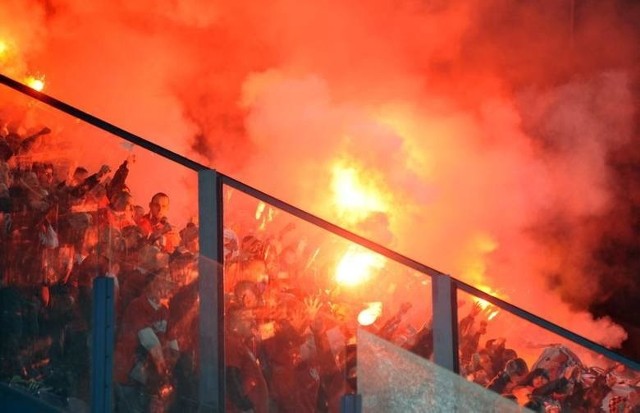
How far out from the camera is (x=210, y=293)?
3584mm

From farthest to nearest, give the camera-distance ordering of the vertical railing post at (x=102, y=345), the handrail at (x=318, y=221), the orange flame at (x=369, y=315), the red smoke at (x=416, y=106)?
1. the red smoke at (x=416, y=106)
2. the orange flame at (x=369, y=315)
3. the handrail at (x=318, y=221)
4. the vertical railing post at (x=102, y=345)

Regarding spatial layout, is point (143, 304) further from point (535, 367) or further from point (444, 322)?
point (535, 367)

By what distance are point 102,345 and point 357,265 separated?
1.32 m

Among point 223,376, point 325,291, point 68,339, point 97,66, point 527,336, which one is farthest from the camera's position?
point 97,66

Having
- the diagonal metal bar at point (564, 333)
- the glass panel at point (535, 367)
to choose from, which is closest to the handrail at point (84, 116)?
the glass panel at point (535, 367)

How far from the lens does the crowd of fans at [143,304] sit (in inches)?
128

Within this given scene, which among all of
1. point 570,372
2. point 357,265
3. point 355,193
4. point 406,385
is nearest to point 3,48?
point 355,193

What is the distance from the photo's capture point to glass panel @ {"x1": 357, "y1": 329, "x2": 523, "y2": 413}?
3814 mm

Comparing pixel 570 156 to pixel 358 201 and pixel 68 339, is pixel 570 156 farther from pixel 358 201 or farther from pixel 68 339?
pixel 68 339

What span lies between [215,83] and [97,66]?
915mm

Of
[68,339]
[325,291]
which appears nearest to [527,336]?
[325,291]

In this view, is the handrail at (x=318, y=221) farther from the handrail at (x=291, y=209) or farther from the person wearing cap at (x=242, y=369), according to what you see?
the person wearing cap at (x=242, y=369)

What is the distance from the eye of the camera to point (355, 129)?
9.73 m

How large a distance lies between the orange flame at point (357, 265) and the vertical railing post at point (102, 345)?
1155 millimetres
